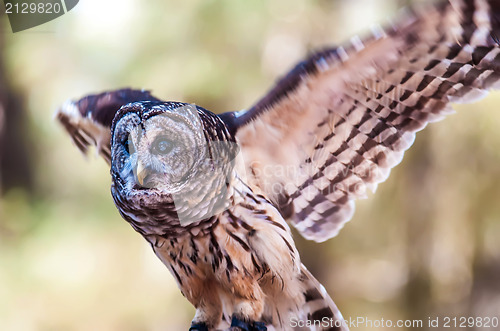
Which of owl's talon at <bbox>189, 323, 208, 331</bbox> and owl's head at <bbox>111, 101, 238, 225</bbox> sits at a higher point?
owl's head at <bbox>111, 101, 238, 225</bbox>

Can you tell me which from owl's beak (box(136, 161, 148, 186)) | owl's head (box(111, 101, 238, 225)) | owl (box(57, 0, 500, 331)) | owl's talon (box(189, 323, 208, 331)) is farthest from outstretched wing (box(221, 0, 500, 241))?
owl's talon (box(189, 323, 208, 331))

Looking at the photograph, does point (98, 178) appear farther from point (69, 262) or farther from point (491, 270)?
point (491, 270)

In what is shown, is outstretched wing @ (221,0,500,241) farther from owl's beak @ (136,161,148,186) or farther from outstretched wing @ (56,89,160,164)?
outstretched wing @ (56,89,160,164)

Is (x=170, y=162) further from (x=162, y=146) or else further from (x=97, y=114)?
(x=97, y=114)

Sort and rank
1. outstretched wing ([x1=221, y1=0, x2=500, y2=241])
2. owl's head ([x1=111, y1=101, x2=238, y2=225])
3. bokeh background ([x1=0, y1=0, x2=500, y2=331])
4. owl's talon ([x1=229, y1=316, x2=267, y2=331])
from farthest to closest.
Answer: bokeh background ([x1=0, y1=0, x2=500, y2=331]), owl's talon ([x1=229, y1=316, x2=267, y2=331]), owl's head ([x1=111, y1=101, x2=238, y2=225]), outstretched wing ([x1=221, y1=0, x2=500, y2=241])

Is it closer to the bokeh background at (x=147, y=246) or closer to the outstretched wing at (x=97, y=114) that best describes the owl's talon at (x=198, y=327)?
the outstretched wing at (x=97, y=114)

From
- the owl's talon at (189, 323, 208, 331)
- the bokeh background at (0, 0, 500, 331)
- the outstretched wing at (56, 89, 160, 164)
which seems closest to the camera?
the owl's talon at (189, 323, 208, 331)

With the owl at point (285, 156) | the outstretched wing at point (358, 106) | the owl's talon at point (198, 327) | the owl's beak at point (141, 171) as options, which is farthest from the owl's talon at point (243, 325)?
the owl's beak at point (141, 171)

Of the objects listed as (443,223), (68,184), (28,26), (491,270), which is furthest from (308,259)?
(28,26)
